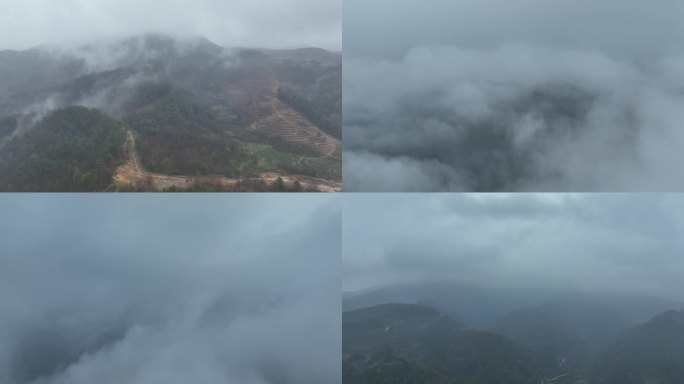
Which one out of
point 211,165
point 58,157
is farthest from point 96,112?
point 211,165

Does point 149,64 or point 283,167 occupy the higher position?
point 149,64

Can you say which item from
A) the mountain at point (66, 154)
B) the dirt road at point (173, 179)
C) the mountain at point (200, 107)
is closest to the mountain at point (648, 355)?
the mountain at point (200, 107)

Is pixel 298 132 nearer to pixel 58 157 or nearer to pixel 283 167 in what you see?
pixel 283 167

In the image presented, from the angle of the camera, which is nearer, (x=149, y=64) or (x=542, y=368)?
(x=542, y=368)

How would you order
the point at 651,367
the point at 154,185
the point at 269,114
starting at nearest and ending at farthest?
the point at 651,367 < the point at 154,185 < the point at 269,114

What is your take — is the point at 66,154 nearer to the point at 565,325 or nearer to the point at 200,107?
the point at 200,107

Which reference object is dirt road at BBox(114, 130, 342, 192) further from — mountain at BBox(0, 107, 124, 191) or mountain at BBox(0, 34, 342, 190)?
mountain at BBox(0, 107, 124, 191)

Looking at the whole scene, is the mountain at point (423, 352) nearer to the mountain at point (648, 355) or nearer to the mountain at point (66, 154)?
the mountain at point (648, 355)

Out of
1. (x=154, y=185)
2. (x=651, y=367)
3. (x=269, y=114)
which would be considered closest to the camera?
(x=651, y=367)
